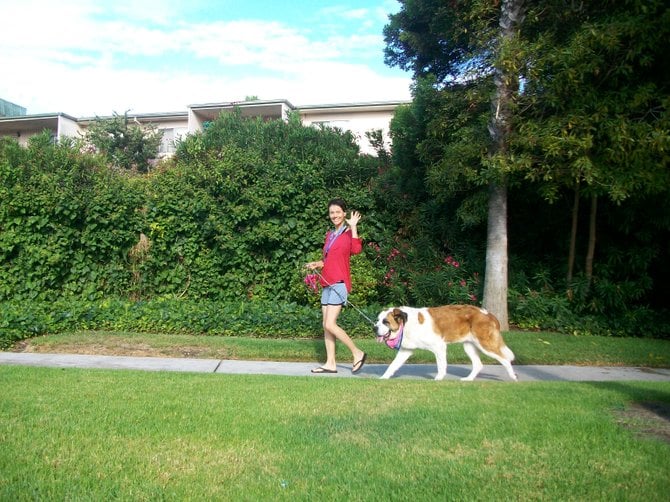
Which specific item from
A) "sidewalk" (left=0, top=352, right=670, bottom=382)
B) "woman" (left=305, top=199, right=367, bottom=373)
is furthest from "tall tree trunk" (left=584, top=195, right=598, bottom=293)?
"woman" (left=305, top=199, right=367, bottom=373)

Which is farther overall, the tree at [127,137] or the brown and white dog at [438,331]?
the tree at [127,137]

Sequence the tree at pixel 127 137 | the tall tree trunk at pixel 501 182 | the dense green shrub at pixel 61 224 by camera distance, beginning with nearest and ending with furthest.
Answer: the tall tree trunk at pixel 501 182, the dense green shrub at pixel 61 224, the tree at pixel 127 137

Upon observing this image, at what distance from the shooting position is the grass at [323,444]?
340cm

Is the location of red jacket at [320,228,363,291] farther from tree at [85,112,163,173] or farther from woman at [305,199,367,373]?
tree at [85,112,163,173]

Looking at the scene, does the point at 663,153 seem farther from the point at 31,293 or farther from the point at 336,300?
the point at 31,293

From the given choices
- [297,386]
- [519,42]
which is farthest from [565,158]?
[297,386]

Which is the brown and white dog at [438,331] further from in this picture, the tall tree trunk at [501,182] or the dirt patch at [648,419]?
the tall tree trunk at [501,182]

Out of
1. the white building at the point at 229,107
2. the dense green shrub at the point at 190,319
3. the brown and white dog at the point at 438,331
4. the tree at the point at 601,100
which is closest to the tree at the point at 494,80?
the tree at the point at 601,100

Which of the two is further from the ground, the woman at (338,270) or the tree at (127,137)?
the tree at (127,137)

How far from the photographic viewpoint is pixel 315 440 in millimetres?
4273


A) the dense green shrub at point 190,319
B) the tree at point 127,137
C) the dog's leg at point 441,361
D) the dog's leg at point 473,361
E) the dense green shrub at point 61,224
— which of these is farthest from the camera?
the tree at point 127,137

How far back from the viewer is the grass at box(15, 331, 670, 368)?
8805mm

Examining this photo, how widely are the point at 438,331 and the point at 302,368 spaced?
2116mm

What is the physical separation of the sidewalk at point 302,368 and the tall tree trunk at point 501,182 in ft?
7.72
